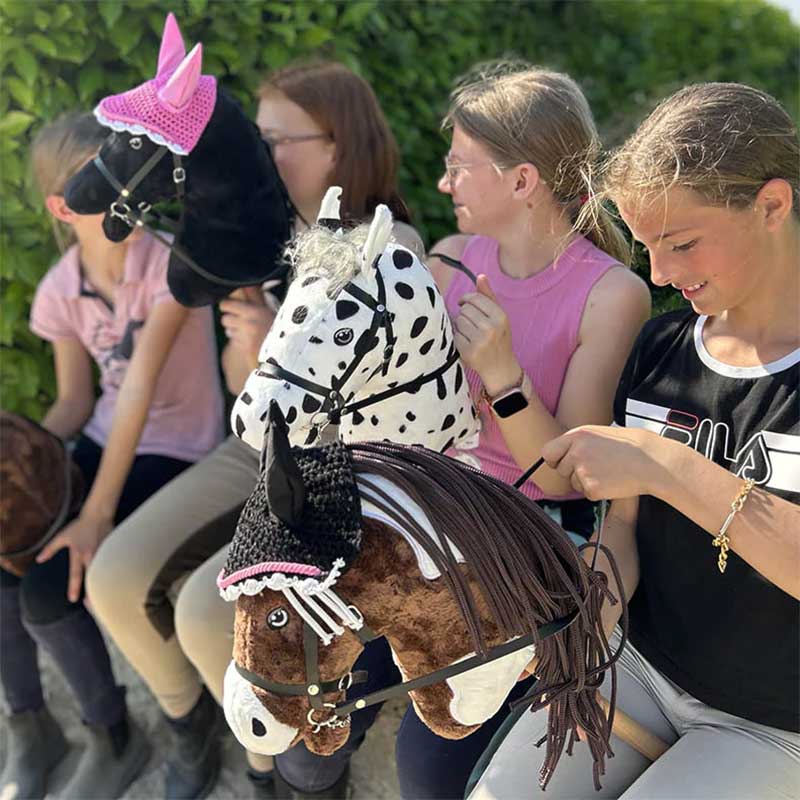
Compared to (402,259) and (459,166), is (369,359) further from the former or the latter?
(459,166)

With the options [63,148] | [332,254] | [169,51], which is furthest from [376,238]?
[63,148]

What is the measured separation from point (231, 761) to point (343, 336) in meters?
1.57

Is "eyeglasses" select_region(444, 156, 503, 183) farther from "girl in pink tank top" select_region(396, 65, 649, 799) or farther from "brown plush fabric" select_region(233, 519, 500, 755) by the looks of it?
"brown plush fabric" select_region(233, 519, 500, 755)

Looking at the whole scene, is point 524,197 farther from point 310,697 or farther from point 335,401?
point 310,697

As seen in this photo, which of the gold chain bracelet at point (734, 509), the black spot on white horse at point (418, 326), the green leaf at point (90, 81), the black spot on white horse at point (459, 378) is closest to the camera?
the gold chain bracelet at point (734, 509)

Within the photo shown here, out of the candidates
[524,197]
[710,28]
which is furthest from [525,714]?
[710,28]

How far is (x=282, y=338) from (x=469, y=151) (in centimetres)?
70

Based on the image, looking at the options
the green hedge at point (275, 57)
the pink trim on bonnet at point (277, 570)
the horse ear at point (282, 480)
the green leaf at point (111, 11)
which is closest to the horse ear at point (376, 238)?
the horse ear at point (282, 480)

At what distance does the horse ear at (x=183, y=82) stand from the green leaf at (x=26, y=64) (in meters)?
0.91

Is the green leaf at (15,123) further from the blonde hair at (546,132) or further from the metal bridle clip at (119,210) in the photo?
the blonde hair at (546,132)

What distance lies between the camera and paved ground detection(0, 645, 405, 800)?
2357 mm

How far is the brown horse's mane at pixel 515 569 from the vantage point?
1.14 metres

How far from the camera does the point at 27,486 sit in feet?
7.78

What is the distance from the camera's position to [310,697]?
1152 mm
